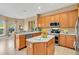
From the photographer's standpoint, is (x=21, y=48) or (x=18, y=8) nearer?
(x=18, y=8)

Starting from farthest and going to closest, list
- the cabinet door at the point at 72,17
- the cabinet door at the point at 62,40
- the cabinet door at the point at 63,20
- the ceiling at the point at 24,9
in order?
the cabinet door at the point at 62,40 → the cabinet door at the point at 63,20 → the cabinet door at the point at 72,17 → the ceiling at the point at 24,9

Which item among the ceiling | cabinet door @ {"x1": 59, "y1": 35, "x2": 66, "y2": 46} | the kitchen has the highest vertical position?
the ceiling

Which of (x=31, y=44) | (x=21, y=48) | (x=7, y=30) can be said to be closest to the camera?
(x=31, y=44)

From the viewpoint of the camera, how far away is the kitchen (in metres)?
3.33

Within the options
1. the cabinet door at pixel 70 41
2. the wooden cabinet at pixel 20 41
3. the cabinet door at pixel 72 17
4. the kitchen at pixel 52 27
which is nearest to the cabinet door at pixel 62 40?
the kitchen at pixel 52 27

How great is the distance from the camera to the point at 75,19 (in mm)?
3691

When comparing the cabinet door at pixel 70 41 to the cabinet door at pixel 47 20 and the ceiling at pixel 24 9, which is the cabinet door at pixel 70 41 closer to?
the cabinet door at pixel 47 20

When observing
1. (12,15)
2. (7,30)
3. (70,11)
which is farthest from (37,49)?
(70,11)

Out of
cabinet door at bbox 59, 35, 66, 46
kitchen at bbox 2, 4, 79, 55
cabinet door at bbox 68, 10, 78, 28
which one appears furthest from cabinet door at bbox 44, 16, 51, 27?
cabinet door at bbox 59, 35, 66, 46

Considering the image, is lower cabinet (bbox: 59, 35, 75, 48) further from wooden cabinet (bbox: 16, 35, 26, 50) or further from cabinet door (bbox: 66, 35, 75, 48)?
wooden cabinet (bbox: 16, 35, 26, 50)

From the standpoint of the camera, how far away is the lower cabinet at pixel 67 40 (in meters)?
4.07

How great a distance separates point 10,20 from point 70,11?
2.43m

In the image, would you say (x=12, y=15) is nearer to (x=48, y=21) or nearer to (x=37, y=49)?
(x=48, y=21)

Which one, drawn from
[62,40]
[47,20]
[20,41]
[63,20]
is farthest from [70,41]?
[20,41]
